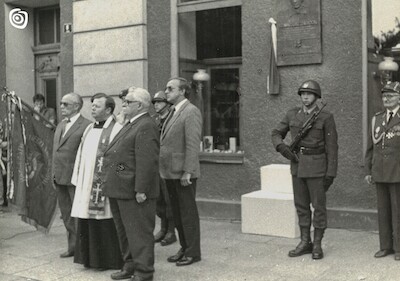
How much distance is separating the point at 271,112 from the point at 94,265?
149 inches

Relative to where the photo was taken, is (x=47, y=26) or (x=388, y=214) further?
(x=47, y=26)

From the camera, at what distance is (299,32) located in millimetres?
8969

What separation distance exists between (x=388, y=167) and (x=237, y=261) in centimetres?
194

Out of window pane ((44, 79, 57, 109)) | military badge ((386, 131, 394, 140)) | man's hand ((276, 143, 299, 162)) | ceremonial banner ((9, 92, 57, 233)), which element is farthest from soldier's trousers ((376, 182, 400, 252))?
window pane ((44, 79, 57, 109))

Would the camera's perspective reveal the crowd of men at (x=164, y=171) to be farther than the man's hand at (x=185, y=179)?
No

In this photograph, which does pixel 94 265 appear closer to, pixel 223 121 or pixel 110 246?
pixel 110 246

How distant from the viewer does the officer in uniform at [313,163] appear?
6.87 m

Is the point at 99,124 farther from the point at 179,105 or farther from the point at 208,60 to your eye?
the point at 208,60

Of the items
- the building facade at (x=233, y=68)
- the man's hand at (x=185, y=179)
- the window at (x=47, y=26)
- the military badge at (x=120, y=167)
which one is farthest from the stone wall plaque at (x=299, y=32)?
the window at (x=47, y=26)

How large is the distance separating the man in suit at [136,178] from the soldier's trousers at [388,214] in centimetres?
263

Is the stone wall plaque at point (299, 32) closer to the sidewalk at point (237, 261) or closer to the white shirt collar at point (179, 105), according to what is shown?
the sidewalk at point (237, 261)

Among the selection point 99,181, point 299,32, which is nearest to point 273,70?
point 299,32

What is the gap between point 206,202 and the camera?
9.80m

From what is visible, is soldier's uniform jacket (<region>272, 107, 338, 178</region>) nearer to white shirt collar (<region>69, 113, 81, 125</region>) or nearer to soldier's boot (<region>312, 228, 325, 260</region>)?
soldier's boot (<region>312, 228, 325, 260</region>)
